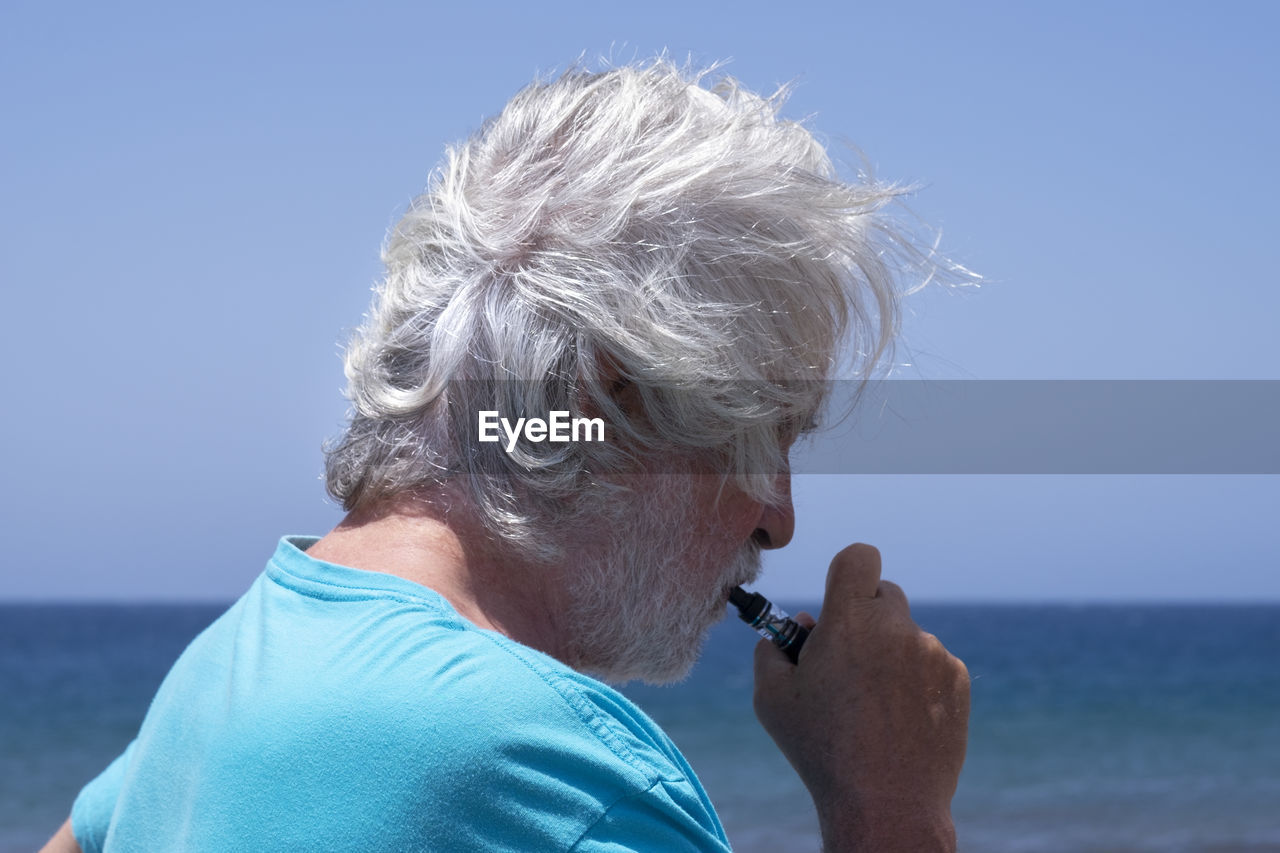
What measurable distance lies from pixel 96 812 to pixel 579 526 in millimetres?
831

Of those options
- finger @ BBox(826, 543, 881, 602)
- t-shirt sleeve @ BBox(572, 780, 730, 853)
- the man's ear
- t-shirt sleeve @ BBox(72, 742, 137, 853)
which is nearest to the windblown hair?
the man's ear

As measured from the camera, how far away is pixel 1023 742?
16.1 m

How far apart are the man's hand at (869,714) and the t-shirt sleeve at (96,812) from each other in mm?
912

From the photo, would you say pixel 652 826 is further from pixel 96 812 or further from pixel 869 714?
pixel 96 812

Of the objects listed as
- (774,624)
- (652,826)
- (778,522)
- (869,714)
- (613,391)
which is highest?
(613,391)

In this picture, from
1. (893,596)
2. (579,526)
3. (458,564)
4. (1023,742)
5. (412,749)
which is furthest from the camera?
(1023,742)

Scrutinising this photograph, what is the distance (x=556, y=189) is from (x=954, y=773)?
87cm

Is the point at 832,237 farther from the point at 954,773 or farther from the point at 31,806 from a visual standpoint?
the point at 31,806

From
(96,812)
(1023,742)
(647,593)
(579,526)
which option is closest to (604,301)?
(579,526)

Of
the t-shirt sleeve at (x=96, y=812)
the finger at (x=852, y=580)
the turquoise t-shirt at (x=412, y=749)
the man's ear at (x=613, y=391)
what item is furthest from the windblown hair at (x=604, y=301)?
the t-shirt sleeve at (x=96, y=812)

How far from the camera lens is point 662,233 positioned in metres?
1.33

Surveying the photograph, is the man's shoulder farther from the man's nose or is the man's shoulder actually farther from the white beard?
the man's nose

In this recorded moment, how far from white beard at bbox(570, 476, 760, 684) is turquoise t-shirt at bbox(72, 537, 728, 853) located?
1.02ft

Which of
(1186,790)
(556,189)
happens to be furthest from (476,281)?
(1186,790)
